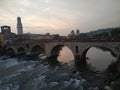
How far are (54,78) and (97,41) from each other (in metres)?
12.3

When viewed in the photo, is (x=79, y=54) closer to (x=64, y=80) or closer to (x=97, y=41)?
(x=97, y=41)

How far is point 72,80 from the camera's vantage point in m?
25.9

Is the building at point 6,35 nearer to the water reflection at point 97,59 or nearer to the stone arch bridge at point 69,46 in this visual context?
the stone arch bridge at point 69,46

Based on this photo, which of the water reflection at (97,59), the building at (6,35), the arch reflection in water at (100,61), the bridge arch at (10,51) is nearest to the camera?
the arch reflection in water at (100,61)

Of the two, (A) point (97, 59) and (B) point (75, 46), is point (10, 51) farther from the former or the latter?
(A) point (97, 59)

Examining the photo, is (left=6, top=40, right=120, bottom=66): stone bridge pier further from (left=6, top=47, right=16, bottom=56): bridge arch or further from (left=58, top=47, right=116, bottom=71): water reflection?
(left=6, top=47, right=16, bottom=56): bridge arch

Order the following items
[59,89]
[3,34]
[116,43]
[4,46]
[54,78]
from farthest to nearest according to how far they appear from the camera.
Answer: [3,34] < [4,46] < [116,43] < [54,78] < [59,89]

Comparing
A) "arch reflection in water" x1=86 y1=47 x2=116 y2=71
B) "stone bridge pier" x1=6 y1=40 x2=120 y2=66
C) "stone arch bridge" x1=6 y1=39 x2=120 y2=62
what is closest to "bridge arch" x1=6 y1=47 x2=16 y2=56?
"stone arch bridge" x1=6 y1=39 x2=120 y2=62

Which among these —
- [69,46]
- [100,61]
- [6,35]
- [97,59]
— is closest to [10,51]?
[6,35]

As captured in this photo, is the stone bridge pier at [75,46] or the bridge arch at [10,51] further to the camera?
the bridge arch at [10,51]

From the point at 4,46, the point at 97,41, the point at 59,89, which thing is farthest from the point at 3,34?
the point at 59,89

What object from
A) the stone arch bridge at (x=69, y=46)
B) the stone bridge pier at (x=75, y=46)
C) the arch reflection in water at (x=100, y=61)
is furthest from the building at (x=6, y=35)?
the arch reflection in water at (x=100, y=61)

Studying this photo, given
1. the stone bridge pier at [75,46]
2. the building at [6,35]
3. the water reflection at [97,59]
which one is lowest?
the water reflection at [97,59]

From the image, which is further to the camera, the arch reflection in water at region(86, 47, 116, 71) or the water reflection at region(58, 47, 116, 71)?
the water reflection at region(58, 47, 116, 71)
